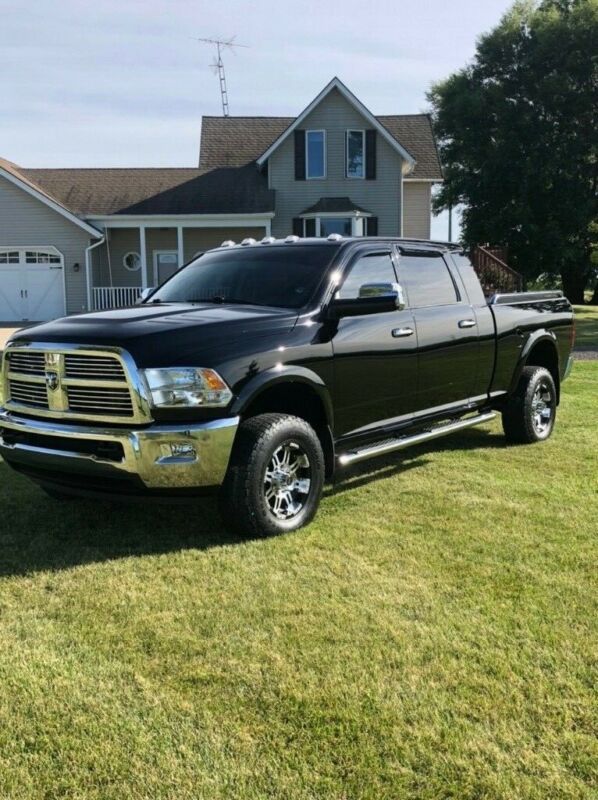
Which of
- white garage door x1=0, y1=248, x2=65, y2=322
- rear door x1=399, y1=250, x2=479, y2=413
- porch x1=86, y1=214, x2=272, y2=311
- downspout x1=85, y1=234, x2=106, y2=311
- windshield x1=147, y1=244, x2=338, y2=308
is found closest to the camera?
windshield x1=147, y1=244, x2=338, y2=308

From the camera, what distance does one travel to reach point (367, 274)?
228 inches

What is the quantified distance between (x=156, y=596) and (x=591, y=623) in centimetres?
215

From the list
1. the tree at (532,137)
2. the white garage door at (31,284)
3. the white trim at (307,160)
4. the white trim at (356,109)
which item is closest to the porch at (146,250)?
the white garage door at (31,284)

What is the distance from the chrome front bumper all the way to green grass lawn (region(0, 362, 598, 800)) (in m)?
0.50

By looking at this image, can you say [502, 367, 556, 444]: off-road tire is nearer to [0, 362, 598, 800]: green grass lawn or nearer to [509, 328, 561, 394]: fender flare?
[509, 328, 561, 394]: fender flare

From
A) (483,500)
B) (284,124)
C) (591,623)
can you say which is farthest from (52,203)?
(591,623)

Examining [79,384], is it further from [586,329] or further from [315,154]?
[315,154]

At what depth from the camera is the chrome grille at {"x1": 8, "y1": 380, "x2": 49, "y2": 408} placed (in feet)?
15.9

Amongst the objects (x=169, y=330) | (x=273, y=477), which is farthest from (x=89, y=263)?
(x=273, y=477)

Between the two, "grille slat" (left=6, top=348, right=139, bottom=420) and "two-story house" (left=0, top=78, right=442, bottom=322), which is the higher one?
"two-story house" (left=0, top=78, right=442, bottom=322)

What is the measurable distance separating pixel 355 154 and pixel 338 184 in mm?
1167

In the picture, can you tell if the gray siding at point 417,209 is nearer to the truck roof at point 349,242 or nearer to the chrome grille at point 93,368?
the truck roof at point 349,242

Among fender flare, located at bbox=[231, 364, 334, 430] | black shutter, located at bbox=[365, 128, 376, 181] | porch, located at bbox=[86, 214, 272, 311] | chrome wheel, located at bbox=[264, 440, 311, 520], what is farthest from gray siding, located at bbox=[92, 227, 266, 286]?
chrome wheel, located at bbox=[264, 440, 311, 520]

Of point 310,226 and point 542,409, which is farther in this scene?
point 310,226
